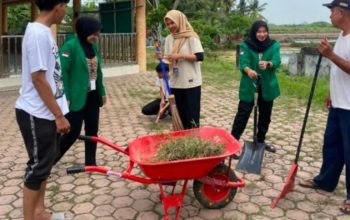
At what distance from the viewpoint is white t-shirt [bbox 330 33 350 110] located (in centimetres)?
318

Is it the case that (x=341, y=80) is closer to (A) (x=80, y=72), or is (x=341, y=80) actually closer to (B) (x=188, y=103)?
(B) (x=188, y=103)

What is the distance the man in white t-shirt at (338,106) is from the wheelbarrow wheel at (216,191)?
94cm

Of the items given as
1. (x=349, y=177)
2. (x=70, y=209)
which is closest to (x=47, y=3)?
(x=70, y=209)

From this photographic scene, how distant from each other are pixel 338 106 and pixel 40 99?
7.59ft

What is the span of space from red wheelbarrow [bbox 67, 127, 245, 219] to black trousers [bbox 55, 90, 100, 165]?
53cm

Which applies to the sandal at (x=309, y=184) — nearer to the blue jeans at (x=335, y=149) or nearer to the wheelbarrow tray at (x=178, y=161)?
the blue jeans at (x=335, y=149)

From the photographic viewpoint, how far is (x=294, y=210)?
3.35 m

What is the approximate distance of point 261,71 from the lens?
14.4ft

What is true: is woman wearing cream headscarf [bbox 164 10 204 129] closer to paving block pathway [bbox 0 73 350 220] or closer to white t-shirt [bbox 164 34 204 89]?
white t-shirt [bbox 164 34 204 89]

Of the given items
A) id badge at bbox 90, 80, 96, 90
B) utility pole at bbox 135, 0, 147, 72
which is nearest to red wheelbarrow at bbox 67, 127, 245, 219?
id badge at bbox 90, 80, 96, 90

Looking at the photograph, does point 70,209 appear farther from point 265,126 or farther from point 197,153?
point 265,126

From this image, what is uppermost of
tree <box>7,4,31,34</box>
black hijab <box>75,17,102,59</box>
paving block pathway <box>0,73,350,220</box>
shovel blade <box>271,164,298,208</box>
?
tree <box>7,4,31,34</box>

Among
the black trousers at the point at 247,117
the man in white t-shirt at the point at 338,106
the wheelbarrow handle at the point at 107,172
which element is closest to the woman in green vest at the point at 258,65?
the black trousers at the point at 247,117

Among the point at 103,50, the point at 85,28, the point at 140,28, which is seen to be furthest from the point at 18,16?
the point at 85,28
